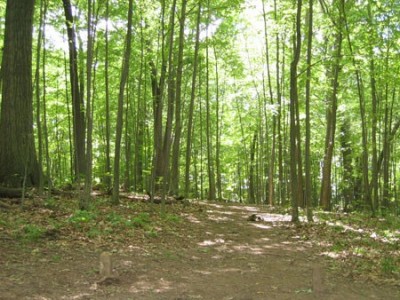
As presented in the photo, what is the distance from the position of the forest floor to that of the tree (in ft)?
5.36

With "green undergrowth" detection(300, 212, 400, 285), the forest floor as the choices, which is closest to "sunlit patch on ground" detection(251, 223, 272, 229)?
the forest floor

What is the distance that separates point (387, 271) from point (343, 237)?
269cm

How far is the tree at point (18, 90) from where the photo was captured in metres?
10.4

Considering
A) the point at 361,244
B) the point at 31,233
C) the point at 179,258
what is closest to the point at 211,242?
the point at 179,258

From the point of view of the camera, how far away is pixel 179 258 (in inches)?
288

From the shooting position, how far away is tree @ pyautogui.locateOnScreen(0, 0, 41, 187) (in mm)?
10445

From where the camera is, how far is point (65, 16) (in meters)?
14.2

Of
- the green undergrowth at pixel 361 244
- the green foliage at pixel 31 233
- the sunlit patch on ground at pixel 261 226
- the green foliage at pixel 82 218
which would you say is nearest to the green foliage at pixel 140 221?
the green foliage at pixel 82 218

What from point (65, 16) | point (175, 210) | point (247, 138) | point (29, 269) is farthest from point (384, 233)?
point (247, 138)

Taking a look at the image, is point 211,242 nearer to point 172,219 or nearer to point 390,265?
point 172,219

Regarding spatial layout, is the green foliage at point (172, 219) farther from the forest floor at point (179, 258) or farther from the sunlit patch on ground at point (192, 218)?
the sunlit patch on ground at point (192, 218)

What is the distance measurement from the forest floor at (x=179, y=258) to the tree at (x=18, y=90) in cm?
163

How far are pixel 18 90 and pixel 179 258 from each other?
6836 millimetres

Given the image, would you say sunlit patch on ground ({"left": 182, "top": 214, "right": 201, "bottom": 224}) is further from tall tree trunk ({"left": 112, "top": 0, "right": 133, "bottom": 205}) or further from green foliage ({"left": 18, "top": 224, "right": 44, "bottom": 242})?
green foliage ({"left": 18, "top": 224, "right": 44, "bottom": 242})
